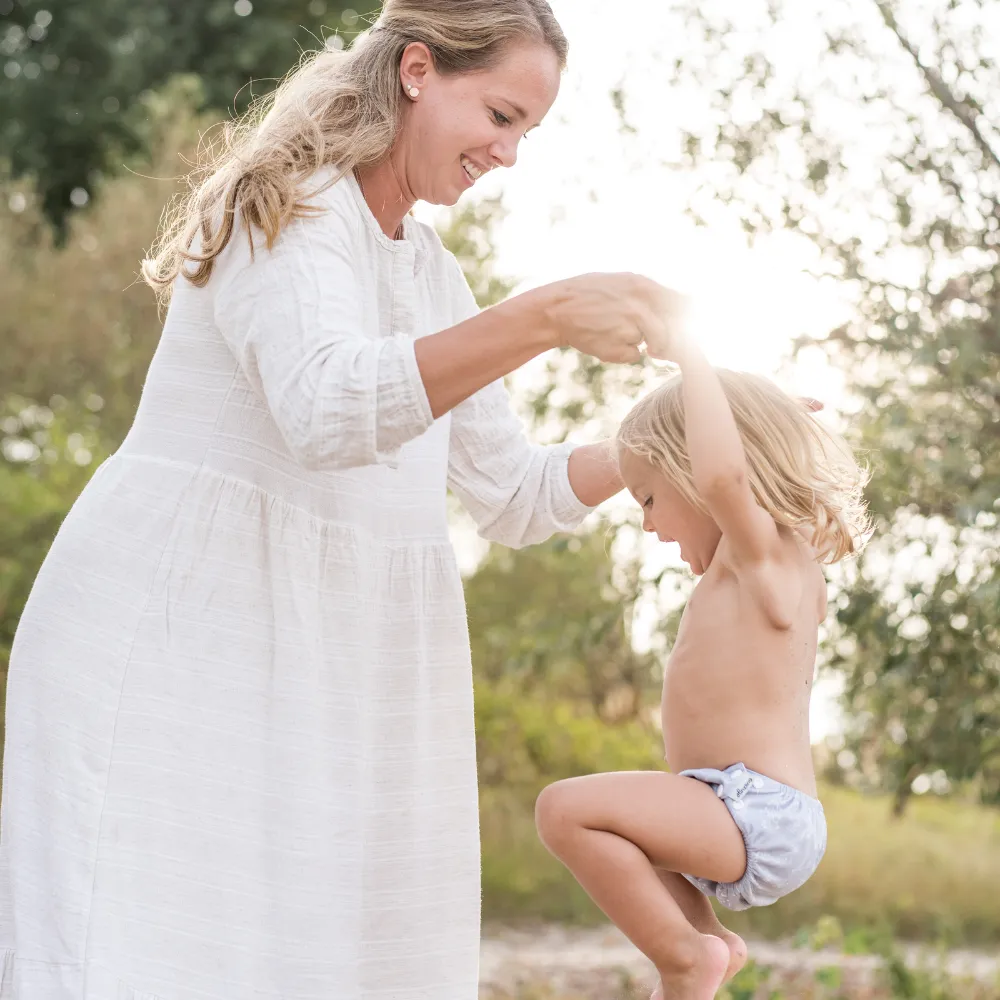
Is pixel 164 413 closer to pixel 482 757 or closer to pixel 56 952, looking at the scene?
pixel 56 952

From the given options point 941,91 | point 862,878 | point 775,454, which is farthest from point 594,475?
point 862,878

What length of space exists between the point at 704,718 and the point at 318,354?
83cm

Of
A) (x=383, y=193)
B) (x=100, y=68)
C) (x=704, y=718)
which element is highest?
(x=100, y=68)

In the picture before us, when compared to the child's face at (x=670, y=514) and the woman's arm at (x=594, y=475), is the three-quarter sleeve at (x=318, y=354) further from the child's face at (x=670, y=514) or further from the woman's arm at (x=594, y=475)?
the woman's arm at (x=594, y=475)

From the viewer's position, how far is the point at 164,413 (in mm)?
2107

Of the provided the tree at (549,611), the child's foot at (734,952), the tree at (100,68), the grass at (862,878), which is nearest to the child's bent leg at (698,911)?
the child's foot at (734,952)

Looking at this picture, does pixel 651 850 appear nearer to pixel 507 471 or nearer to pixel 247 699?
pixel 247 699

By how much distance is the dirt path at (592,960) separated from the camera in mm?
5969

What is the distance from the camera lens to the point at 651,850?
205 centimetres

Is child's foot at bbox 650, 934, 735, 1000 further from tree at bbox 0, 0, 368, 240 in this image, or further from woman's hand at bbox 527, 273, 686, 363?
tree at bbox 0, 0, 368, 240

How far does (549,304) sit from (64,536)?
0.81 meters

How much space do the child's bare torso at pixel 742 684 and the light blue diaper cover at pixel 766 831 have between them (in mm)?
41

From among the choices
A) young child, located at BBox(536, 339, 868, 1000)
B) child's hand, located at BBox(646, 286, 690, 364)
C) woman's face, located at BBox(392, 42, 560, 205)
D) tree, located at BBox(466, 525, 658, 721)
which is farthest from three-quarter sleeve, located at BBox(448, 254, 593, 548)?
tree, located at BBox(466, 525, 658, 721)

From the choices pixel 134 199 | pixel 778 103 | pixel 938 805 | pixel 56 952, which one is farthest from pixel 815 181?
pixel 134 199
